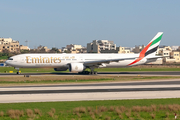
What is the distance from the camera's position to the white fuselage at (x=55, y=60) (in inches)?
2312

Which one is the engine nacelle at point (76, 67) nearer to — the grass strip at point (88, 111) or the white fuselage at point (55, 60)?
the white fuselage at point (55, 60)

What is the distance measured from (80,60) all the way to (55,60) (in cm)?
612

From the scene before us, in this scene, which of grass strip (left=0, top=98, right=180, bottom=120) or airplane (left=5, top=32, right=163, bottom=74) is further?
airplane (left=5, top=32, right=163, bottom=74)

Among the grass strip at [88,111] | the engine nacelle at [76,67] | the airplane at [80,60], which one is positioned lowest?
the grass strip at [88,111]

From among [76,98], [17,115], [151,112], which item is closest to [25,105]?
[17,115]

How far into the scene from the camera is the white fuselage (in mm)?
58719

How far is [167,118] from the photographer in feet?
63.5

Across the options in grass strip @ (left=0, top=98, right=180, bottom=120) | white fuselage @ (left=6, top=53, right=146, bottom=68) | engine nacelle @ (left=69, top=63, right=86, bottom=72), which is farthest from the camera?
white fuselage @ (left=6, top=53, right=146, bottom=68)

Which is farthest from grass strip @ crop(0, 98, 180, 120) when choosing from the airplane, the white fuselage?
the white fuselage

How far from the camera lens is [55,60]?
5956 cm

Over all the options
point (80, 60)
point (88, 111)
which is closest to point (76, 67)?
point (80, 60)

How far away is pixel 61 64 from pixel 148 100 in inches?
1425

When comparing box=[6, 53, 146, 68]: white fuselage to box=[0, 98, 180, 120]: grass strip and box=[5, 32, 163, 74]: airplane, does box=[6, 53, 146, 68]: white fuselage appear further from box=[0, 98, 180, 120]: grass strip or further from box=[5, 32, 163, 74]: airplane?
box=[0, 98, 180, 120]: grass strip

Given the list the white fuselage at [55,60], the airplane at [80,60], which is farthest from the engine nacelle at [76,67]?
the white fuselage at [55,60]
